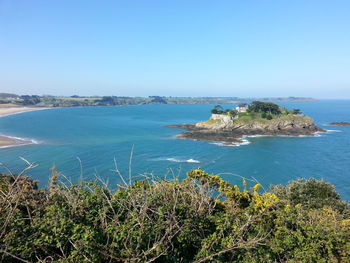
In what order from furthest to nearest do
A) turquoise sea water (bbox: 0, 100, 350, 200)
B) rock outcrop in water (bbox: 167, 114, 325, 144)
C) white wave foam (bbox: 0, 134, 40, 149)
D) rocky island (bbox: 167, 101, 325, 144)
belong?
rock outcrop in water (bbox: 167, 114, 325, 144) → rocky island (bbox: 167, 101, 325, 144) → white wave foam (bbox: 0, 134, 40, 149) → turquoise sea water (bbox: 0, 100, 350, 200)

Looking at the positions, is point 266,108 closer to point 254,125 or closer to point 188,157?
point 254,125

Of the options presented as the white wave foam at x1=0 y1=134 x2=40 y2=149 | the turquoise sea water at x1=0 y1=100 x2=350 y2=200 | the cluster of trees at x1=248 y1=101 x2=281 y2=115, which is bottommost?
the turquoise sea water at x1=0 y1=100 x2=350 y2=200

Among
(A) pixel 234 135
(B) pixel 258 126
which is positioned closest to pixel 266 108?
(B) pixel 258 126

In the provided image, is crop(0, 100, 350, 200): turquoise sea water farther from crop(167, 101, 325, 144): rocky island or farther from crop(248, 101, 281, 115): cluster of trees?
crop(248, 101, 281, 115): cluster of trees

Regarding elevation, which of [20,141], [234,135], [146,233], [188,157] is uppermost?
[146,233]

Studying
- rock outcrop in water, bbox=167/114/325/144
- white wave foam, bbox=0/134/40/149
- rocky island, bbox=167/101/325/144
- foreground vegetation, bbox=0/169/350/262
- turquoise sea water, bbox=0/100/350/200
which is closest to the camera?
foreground vegetation, bbox=0/169/350/262

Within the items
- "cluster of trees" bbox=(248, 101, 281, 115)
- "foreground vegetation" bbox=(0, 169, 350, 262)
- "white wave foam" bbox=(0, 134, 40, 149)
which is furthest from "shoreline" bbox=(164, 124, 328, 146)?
"foreground vegetation" bbox=(0, 169, 350, 262)

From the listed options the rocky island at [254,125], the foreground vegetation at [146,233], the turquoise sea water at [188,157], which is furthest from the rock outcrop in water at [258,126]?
the foreground vegetation at [146,233]

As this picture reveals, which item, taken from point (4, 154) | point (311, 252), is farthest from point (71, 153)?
point (311, 252)

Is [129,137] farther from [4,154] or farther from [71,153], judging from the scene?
[4,154]

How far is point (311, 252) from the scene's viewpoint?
6789 millimetres

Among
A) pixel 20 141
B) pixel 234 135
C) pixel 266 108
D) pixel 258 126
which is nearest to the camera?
pixel 20 141

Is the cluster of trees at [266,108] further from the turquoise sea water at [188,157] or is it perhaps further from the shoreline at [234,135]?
the turquoise sea water at [188,157]

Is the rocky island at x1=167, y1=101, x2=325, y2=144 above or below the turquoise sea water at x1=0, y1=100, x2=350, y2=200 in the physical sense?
above
